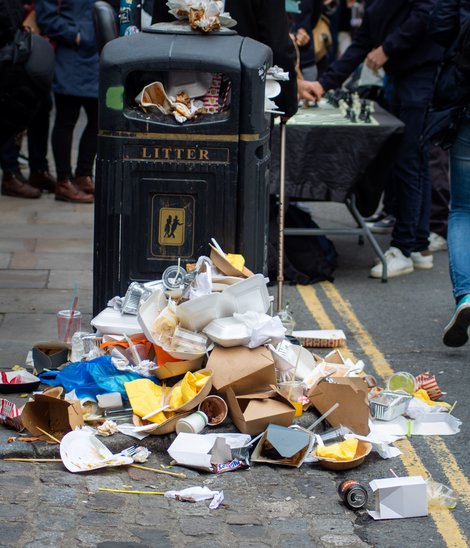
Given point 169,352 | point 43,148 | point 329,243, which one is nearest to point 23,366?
point 169,352

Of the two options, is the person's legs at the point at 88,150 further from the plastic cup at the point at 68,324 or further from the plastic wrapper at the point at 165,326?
the plastic wrapper at the point at 165,326

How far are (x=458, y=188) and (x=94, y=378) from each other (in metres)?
2.36

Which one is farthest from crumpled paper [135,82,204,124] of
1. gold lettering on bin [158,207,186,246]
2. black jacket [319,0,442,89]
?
black jacket [319,0,442,89]

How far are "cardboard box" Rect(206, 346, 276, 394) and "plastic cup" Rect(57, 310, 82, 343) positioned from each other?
3.71 ft

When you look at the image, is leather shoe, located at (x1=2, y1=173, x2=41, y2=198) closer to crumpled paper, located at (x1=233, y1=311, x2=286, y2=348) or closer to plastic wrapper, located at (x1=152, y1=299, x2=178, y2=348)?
plastic wrapper, located at (x1=152, y1=299, x2=178, y2=348)

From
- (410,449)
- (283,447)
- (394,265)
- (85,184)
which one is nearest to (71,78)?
(85,184)

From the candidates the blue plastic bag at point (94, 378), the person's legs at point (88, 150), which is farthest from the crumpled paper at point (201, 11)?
the person's legs at point (88, 150)

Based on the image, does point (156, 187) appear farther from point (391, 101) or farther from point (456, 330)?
point (391, 101)

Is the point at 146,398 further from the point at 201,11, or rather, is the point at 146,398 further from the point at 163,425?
the point at 201,11

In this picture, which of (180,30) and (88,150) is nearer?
(180,30)

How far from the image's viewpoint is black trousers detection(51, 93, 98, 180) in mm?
9812

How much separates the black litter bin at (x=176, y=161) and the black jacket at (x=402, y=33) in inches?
101

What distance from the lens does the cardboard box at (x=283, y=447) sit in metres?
4.32

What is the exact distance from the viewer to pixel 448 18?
5992mm
